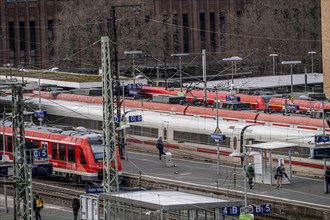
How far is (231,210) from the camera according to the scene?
138 feet

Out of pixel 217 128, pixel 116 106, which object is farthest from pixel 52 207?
pixel 116 106

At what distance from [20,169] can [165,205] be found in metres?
7.26

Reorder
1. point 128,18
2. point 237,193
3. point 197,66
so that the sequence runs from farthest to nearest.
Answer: point 197,66
point 128,18
point 237,193

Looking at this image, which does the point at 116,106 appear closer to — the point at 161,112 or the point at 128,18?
the point at 161,112

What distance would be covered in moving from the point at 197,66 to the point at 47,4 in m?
15.0

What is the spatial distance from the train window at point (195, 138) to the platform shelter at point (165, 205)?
73.1 ft

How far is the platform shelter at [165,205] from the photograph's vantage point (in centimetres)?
4122

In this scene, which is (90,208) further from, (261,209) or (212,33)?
(212,33)

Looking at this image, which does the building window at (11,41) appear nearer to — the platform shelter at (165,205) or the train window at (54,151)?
the train window at (54,151)

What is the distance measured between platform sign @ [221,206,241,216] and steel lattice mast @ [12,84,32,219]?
6.86 m

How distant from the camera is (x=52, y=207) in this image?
57.9m

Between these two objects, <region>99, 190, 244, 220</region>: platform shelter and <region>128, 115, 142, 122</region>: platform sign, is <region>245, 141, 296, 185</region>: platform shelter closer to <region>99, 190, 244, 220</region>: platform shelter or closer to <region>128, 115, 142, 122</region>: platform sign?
<region>128, 115, 142, 122</region>: platform sign

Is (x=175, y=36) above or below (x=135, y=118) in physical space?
above

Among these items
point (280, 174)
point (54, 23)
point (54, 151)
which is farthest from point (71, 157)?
point (54, 23)
